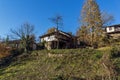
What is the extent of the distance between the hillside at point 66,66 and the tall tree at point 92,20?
5229mm

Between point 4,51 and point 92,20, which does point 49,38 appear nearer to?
point 4,51

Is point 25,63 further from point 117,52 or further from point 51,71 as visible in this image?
point 117,52

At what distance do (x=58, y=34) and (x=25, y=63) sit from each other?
17974mm

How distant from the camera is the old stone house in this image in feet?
181

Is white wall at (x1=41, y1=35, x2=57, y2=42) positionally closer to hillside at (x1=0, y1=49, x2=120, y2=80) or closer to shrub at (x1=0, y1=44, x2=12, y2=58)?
A: shrub at (x1=0, y1=44, x2=12, y2=58)

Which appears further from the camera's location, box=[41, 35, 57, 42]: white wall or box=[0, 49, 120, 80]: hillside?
box=[41, 35, 57, 42]: white wall

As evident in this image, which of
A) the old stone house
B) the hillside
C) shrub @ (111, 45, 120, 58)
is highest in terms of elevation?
the old stone house

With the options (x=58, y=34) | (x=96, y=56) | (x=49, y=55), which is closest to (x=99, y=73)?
(x=96, y=56)

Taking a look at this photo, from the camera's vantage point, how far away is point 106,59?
33.2m

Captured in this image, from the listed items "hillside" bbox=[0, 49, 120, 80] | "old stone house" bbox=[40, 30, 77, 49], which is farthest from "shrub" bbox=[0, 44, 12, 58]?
"old stone house" bbox=[40, 30, 77, 49]

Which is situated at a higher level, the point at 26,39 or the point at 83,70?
the point at 26,39

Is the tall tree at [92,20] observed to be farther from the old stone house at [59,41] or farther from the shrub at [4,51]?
the shrub at [4,51]

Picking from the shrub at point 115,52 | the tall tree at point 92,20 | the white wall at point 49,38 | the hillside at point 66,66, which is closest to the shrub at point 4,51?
the hillside at point 66,66

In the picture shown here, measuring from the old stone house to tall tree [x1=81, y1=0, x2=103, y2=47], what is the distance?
10.5 m
